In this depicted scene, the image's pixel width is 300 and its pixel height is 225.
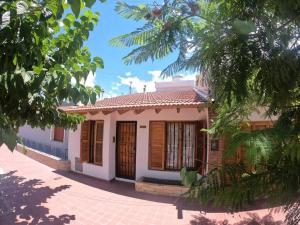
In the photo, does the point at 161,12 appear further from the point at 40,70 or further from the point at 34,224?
the point at 34,224

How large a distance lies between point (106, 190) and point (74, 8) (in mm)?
10423

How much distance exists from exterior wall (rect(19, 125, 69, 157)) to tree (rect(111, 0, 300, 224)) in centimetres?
1555

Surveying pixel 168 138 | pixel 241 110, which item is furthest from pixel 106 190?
pixel 241 110

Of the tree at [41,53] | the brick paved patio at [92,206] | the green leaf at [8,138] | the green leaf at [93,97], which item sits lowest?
the brick paved patio at [92,206]

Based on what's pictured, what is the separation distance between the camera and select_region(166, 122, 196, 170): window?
11.3m

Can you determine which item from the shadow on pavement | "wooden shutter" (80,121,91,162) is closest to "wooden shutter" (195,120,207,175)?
the shadow on pavement

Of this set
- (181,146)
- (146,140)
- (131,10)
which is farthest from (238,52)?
A: (146,140)

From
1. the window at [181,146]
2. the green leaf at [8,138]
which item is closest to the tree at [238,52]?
the green leaf at [8,138]

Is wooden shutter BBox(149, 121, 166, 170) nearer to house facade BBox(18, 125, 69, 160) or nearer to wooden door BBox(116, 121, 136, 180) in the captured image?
wooden door BBox(116, 121, 136, 180)

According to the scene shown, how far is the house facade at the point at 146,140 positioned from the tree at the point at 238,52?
24.4 ft

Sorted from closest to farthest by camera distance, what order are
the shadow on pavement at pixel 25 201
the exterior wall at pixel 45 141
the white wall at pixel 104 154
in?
1. the shadow on pavement at pixel 25 201
2. the white wall at pixel 104 154
3. the exterior wall at pixel 45 141

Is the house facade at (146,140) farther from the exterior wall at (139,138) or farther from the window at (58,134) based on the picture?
the window at (58,134)

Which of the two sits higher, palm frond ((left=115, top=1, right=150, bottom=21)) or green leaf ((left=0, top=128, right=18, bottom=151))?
palm frond ((left=115, top=1, right=150, bottom=21))

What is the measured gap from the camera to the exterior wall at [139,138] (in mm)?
11227
